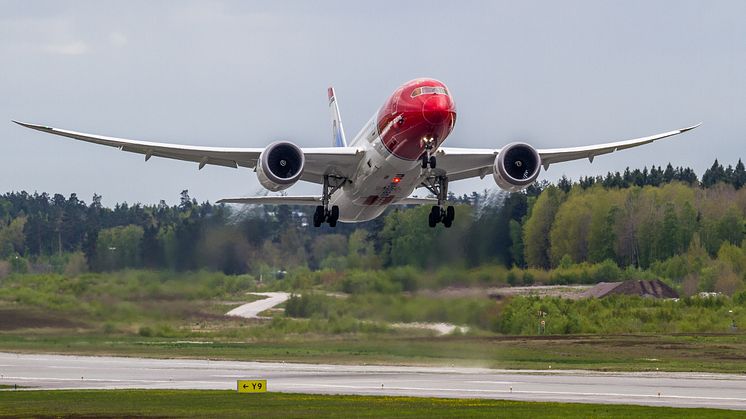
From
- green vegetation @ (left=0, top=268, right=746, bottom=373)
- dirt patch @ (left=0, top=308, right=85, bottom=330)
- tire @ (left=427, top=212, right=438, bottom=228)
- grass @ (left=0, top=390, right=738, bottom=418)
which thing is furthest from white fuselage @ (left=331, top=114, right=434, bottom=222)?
dirt patch @ (left=0, top=308, right=85, bottom=330)

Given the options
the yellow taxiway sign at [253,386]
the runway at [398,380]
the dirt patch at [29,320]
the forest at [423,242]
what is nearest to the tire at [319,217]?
the forest at [423,242]

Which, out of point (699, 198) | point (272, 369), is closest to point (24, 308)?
point (272, 369)

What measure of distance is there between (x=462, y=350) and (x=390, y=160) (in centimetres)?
1517

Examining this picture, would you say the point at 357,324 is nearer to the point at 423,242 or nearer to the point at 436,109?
the point at 423,242

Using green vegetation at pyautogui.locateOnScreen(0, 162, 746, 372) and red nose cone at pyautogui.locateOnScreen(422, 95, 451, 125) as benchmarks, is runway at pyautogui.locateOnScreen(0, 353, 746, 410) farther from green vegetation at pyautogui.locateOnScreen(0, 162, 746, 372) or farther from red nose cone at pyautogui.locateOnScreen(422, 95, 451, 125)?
red nose cone at pyautogui.locateOnScreen(422, 95, 451, 125)

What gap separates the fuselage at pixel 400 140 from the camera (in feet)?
150

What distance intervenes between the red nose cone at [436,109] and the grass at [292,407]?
9.42 metres

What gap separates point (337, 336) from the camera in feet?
195

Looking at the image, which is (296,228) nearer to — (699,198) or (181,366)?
(181,366)

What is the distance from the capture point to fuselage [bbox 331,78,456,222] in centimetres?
4559

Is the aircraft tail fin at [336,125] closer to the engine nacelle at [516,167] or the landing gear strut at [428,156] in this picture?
the engine nacelle at [516,167]

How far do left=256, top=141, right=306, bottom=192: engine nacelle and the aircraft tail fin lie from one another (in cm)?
1414

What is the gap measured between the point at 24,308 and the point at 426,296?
23933 mm

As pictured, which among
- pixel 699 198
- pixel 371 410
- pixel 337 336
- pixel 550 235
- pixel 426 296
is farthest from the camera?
pixel 699 198
